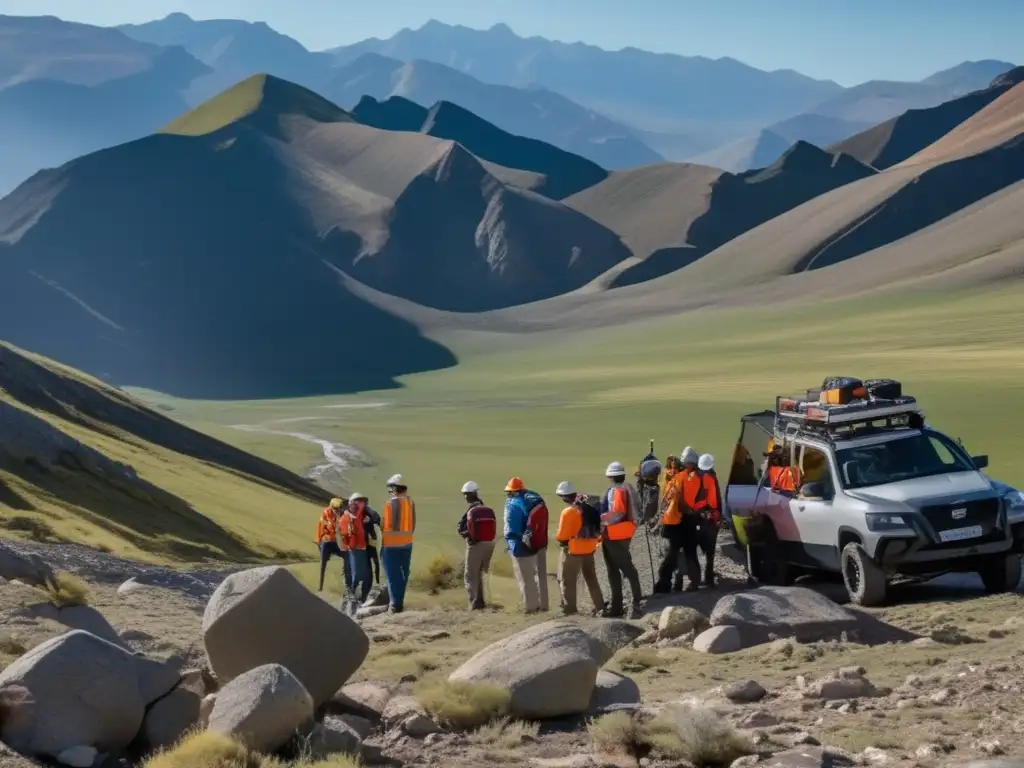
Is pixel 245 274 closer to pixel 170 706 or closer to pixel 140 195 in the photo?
pixel 140 195

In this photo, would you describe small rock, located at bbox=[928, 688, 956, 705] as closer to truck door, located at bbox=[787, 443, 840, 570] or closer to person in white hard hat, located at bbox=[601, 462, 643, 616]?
truck door, located at bbox=[787, 443, 840, 570]

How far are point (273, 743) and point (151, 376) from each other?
139 metres

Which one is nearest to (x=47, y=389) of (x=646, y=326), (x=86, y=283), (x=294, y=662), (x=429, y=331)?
(x=294, y=662)

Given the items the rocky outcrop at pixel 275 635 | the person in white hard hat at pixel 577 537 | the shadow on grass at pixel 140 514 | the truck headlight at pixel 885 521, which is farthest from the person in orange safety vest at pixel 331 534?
the rocky outcrop at pixel 275 635

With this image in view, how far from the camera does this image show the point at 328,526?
18.7 m

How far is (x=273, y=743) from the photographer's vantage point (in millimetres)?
8305

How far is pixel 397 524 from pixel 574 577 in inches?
90.9

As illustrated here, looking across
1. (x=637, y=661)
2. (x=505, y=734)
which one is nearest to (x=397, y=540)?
(x=637, y=661)

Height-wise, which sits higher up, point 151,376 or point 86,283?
point 86,283

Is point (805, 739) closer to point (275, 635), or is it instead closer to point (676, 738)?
point (676, 738)

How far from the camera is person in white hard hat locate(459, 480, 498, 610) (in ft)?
52.5

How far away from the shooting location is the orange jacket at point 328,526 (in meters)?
18.6

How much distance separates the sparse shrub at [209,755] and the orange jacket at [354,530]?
9.08m

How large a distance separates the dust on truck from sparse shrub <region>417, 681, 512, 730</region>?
19.0ft
